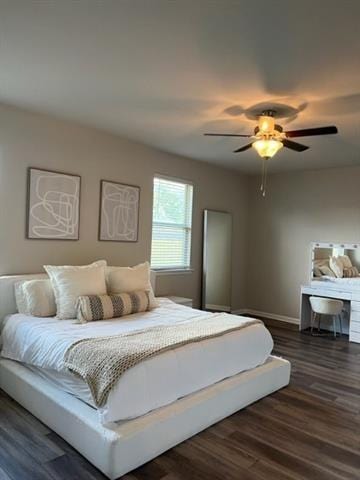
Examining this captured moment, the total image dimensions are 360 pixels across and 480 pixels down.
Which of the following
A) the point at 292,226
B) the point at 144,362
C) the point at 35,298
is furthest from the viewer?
the point at 292,226

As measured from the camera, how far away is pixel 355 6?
1802 millimetres

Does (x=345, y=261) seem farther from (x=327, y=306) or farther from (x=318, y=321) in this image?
(x=318, y=321)

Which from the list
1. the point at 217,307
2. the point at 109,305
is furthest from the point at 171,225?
the point at 109,305

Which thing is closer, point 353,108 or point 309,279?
point 353,108

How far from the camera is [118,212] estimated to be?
4.47 metres

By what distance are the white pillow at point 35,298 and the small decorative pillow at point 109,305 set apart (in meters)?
0.31

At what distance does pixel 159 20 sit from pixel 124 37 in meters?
0.30

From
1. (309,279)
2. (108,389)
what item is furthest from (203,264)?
(108,389)

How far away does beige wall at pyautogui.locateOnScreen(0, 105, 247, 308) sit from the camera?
3.56 m

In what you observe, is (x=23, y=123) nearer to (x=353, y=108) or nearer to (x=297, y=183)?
(x=353, y=108)

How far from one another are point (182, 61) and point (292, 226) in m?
4.26

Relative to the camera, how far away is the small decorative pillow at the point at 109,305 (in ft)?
10.3

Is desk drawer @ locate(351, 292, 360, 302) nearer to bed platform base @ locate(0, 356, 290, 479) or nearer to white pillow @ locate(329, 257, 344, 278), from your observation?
white pillow @ locate(329, 257, 344, 278)

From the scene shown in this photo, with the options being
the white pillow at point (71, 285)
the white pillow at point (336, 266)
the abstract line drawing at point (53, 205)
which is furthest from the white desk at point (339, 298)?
the abstract line drawing at point (53, 205)
